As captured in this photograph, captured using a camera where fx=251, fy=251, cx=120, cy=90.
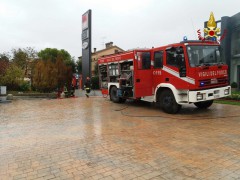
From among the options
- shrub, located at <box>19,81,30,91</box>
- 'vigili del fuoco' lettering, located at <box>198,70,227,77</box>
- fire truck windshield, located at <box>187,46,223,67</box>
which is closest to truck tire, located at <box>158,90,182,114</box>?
'vigili del fuoco' lettering, located at <box>198,70,227,77</box>

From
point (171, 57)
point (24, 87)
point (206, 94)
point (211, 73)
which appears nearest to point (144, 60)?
point (171, 57)

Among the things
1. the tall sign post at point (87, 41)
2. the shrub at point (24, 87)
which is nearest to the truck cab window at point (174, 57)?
the shrub at point (24, 87)

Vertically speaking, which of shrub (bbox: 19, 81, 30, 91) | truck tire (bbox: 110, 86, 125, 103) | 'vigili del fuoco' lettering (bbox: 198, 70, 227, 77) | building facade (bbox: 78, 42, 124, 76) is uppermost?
building facade (bbox: 78, 42, 124, 76)

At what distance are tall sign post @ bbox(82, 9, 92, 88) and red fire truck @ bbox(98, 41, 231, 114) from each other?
1394 cm

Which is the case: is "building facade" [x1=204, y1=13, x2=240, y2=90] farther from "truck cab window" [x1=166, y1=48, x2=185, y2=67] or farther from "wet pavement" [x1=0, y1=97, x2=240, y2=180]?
"wet pavement" [x1=0, y1=97, x2=240, y2=180]

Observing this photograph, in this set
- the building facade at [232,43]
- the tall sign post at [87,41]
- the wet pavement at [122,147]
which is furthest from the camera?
the tall sign post at [87,41]

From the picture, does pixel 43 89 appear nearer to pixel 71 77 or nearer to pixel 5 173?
pixel 71 77

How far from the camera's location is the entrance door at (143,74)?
1112cm

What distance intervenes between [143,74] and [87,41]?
16.4m

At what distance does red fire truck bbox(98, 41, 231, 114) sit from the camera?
29.6 feet

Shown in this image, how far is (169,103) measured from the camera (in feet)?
32.7

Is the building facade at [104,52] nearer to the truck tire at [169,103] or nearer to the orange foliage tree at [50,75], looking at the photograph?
the orange foliage tree at [50,75]

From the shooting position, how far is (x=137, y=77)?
11.1 meters

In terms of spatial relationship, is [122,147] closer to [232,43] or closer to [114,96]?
[114,96]
